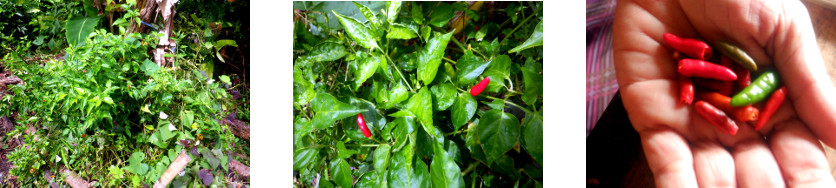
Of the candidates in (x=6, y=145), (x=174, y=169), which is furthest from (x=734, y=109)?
(x=6, y=145)

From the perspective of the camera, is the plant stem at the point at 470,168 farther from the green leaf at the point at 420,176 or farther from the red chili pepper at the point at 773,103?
the red chili pepper at the point at 773,103

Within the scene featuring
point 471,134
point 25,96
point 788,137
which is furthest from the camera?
point 25,96

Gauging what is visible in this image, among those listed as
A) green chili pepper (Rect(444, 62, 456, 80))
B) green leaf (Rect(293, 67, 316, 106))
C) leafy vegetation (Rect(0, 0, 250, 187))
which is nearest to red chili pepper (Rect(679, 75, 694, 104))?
green chili pepper (Rect(444, 62, 456, 80))

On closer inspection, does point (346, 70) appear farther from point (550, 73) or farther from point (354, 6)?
point (550, 73)

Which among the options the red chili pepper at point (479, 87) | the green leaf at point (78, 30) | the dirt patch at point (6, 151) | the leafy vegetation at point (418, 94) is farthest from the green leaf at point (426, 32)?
the dirt patch at point (6, 151)

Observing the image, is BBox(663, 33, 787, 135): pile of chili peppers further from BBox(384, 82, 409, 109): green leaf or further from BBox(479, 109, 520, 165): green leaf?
BBox(384, 82, 409, 109): green leaf

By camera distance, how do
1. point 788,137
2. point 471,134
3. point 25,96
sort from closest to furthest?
point 788,137, point 471,134, point 25,96

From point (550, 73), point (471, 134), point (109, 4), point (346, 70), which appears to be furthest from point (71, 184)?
point (550, 73)
